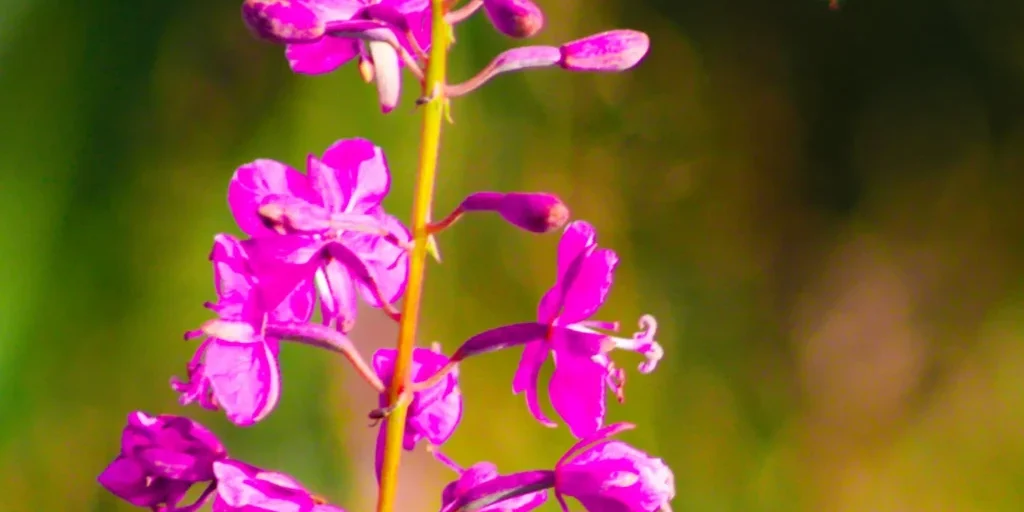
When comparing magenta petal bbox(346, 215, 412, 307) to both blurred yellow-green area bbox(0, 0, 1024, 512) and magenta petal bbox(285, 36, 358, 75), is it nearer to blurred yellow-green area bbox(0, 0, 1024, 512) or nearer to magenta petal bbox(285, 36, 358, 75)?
magenta petal bbox(285, 36, 358, 75)

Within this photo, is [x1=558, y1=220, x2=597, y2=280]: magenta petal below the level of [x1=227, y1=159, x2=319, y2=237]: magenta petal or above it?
below

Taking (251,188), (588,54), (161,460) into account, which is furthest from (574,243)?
Answer: (161,460)

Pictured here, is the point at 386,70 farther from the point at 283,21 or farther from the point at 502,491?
the point at 502,491

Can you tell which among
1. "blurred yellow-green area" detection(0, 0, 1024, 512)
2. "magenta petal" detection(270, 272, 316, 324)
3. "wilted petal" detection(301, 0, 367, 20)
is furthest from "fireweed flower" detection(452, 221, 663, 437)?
"blurred yellow-green area" detection(0, 0, 1024, 512)

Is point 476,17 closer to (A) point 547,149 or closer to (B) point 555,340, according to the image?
(A) point 547,149

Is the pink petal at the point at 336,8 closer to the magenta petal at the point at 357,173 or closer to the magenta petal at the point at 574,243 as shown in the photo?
the magenta petal at the point at 357,173

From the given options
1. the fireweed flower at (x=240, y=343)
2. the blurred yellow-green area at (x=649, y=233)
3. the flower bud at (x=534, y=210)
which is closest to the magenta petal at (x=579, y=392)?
the flower bud at (x=534, y=210)

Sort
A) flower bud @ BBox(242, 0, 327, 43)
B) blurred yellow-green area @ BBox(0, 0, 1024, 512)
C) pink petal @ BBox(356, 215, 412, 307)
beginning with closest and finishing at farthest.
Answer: flower bud @ BBox(242, 0, 327, 43) < pink petal @ BBox(356, 215, 412, 307) < blurred yellow-green area @ BBox(0, 0, 1024, 512)
